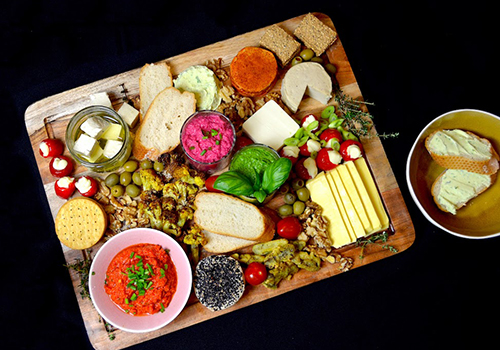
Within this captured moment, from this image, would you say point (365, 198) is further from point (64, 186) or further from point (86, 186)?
point (64, 186)

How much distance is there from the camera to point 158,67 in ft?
10.8

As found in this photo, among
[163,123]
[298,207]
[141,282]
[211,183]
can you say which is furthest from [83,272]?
[298,207]

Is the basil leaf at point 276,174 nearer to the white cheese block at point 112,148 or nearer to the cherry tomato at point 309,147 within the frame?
the cherry tomato at point 309,147

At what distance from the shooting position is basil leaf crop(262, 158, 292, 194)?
2.78m

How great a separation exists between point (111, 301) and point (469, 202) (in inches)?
101

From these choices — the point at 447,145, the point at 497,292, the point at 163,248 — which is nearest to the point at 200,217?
the point at 163,248

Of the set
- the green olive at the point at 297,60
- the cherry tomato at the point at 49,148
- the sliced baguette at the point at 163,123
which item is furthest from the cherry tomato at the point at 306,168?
the cherry tomato at the point at 49,148

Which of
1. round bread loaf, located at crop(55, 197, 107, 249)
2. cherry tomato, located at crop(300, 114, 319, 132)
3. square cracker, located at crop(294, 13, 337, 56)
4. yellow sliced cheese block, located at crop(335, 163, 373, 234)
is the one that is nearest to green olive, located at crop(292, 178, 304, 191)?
yellow sliced cheese block, located at crop(335, 163, 373, 234)

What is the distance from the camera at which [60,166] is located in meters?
3.13

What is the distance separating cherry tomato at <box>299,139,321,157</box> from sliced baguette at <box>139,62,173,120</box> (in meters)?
1.09

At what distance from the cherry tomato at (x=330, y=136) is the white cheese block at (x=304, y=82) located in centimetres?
26

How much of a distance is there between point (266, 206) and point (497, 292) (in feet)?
6.67

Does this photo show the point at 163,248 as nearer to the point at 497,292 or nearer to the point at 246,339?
the point at 246,339

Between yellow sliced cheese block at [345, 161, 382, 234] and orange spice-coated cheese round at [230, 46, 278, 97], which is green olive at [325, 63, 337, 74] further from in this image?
yellow sliced cheese block at [345, 161, 382, 234]
